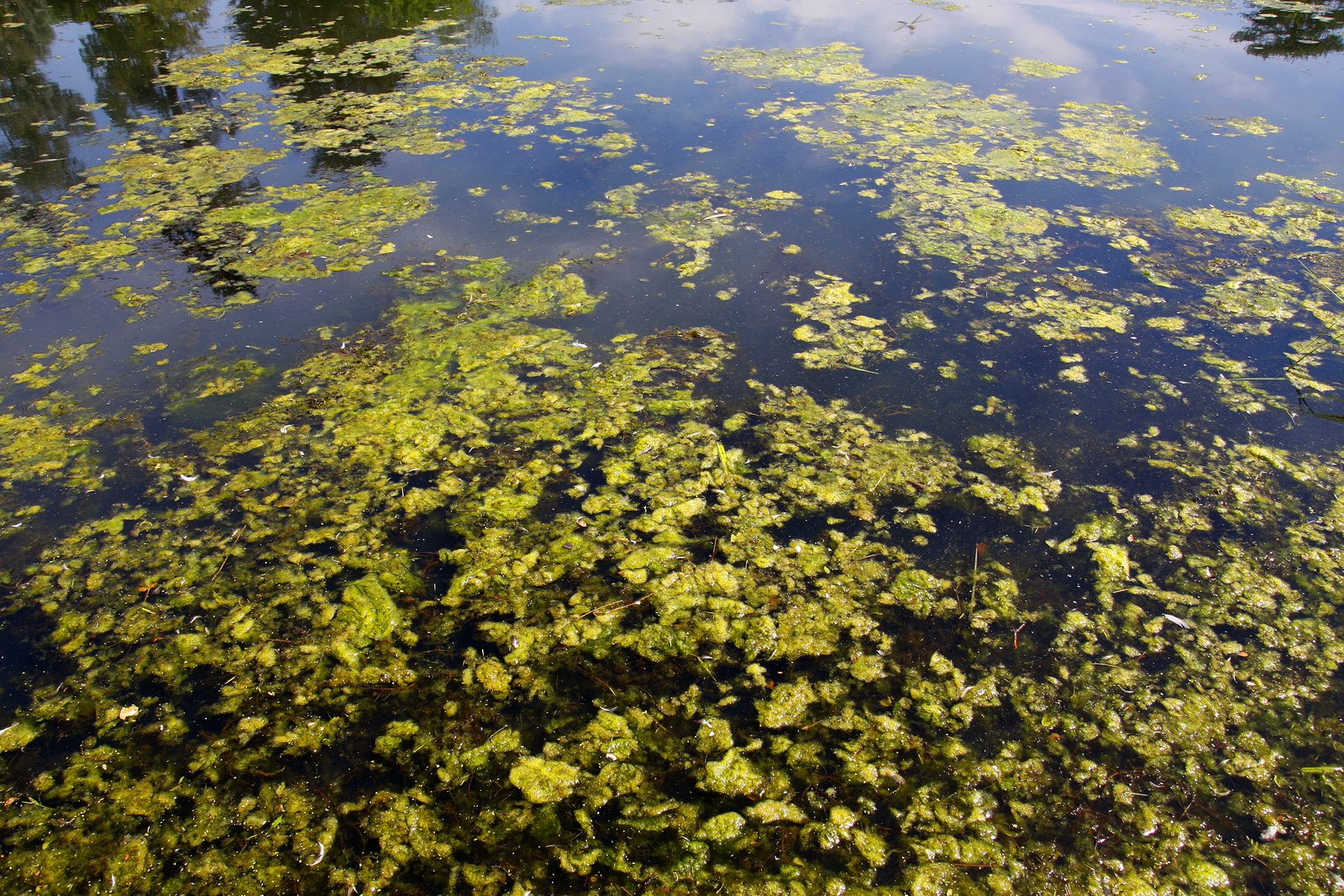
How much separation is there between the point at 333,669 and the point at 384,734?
1.23 feet

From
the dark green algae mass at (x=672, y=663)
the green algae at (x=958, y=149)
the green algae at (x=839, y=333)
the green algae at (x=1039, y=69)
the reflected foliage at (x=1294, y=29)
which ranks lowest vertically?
the dark green algae mass at (x=672, y=663)

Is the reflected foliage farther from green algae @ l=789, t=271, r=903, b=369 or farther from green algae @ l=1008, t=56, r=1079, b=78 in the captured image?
green algae @ l=789, t=271, r=903, b=369

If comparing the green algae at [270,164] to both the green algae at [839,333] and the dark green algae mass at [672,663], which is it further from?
the green algae at [839,333]

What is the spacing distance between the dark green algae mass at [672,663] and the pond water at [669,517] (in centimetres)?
2

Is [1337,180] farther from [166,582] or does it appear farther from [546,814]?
[166,582]

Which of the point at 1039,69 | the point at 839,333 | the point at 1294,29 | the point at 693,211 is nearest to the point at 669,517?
the point at 839,333

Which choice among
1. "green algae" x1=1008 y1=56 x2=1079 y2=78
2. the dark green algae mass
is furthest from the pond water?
"green algae" x1=1008 y1=56 x2=1079 y2=78

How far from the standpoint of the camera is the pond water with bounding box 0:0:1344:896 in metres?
1.92

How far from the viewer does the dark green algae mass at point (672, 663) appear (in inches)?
73.2

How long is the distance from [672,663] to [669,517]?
0.73 metres

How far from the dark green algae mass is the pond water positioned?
2 cm

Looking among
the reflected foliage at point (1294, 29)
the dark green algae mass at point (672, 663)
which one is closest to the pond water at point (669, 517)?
the dark green algae mass at point (672, 663)

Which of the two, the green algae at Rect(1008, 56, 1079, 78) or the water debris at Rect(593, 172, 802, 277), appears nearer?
the water debris at Rect(593, 172, 802, 277)

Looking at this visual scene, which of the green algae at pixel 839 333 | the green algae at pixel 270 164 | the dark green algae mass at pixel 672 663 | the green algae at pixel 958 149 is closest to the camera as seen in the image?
the dark green algae mass at pixel 672 663
